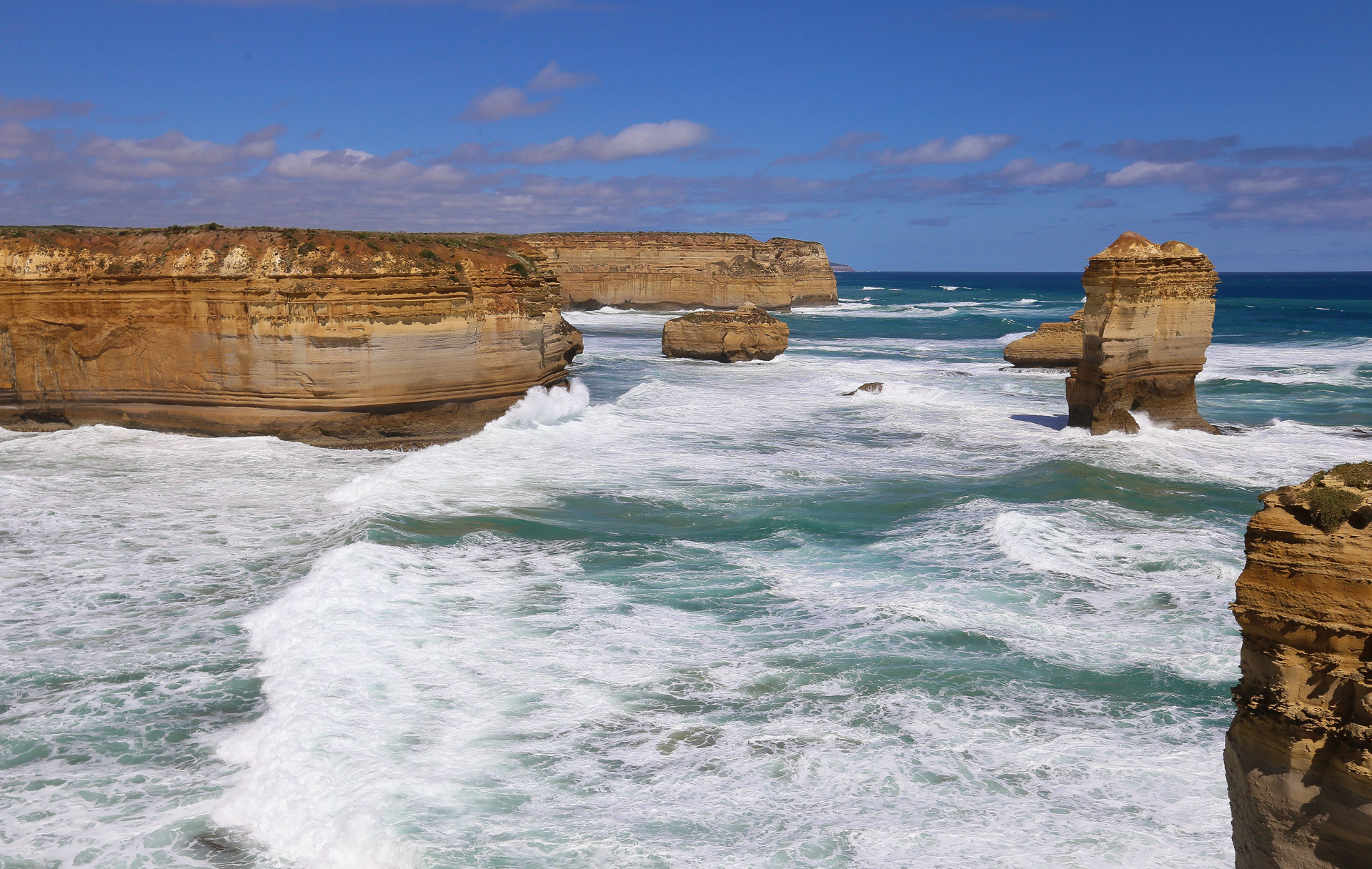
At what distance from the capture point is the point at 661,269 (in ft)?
215

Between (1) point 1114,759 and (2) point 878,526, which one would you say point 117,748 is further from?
(2) point 878,526

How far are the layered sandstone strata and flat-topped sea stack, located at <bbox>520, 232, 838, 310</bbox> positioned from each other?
34.8m

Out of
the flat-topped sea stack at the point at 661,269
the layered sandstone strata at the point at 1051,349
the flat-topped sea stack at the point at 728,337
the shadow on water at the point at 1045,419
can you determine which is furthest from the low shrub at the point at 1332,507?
the flat-topped sea stack at the point at 661,269

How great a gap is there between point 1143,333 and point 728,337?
1598 centimetres

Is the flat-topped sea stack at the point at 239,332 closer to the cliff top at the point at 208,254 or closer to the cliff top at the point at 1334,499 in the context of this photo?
the cliff top at the point at 208,254

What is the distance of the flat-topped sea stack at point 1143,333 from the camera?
18062 mm

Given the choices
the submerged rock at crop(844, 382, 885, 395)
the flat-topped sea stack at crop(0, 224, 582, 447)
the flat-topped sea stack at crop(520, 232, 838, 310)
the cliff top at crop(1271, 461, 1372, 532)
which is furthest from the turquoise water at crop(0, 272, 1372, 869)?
the flat-topped sea stack at crop(520, 232, 838, 310)

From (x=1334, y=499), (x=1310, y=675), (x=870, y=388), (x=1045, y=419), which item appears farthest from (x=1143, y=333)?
(x=1310, y=675)

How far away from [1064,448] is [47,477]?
1679 cm

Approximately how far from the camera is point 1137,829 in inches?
226

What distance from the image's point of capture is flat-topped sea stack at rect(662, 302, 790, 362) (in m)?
32.6

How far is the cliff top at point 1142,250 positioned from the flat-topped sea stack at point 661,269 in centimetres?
4694

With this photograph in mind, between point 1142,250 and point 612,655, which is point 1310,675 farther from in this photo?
point 1142,250

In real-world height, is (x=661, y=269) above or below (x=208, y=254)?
above
